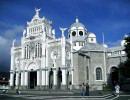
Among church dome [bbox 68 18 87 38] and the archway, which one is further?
church dome [bbox 68 18 87 38]

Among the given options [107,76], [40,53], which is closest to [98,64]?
[107,76]

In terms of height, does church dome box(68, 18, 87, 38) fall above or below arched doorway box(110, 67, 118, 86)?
above

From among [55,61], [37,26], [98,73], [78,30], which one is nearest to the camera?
[55,61]

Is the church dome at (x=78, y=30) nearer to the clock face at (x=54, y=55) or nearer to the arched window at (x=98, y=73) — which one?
the arched window at (x=98, y=73)

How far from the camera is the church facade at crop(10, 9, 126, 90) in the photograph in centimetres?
3700

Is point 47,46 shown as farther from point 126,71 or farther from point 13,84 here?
point 126,71

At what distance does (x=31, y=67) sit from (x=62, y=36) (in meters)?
11.4

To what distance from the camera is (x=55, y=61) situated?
37469 millimetres

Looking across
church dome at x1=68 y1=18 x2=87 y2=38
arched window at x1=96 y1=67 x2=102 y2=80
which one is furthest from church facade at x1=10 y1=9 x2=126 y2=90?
church dome at x1=68 y1=18 x2=87 y2=38

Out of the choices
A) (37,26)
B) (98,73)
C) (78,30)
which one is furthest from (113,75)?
(37,26)

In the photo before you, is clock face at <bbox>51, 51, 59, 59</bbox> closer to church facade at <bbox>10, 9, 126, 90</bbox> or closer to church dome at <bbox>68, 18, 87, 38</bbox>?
church facade at <bbox>10, 9, 126, 90</bbox>

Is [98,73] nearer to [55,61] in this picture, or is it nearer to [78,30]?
[55,61]

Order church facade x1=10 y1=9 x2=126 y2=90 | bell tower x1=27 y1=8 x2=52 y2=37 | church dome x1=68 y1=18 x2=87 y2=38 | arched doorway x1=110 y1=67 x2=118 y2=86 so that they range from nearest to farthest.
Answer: church facade x1=10 y1=9 x2=126 y2=90 < arched doorway x1=110 y1=67 x2=118 y2=86 < bell tower x1=27 y1=8 x2=52 y2=37 < church dome x1=68 y1=18 x2=87 y2=38

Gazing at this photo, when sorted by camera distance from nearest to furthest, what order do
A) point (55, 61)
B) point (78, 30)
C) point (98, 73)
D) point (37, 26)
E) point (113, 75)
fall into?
point (55, 61)
point (98, 73)
point (37, 26)
point (113, 75)
point (78, 30)
